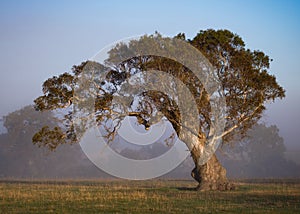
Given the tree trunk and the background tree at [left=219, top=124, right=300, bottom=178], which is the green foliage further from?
the background tree at [left=219, top=124, right=300, bottom=178]

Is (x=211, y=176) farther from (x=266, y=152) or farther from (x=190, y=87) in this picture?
(x=266, y=152)

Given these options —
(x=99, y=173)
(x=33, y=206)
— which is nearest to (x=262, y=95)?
(x=33, y=206)

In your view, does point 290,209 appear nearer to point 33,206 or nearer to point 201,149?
point 33,206

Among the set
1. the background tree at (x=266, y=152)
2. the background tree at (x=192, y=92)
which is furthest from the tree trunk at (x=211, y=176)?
the background tree at (x=266, y=152)

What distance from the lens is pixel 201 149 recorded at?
35156mm

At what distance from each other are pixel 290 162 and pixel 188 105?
280 ft

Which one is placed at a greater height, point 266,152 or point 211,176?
point 266,152

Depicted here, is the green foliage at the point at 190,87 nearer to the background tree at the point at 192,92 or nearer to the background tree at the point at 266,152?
the background tree at the point at 192,92

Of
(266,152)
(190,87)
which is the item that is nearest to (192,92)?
(190,87)

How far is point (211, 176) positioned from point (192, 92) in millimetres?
6914

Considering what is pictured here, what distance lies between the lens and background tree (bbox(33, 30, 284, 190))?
111ft

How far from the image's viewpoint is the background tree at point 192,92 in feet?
111

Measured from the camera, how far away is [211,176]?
1387 inches

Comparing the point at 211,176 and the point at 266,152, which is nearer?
the point at 211,176
